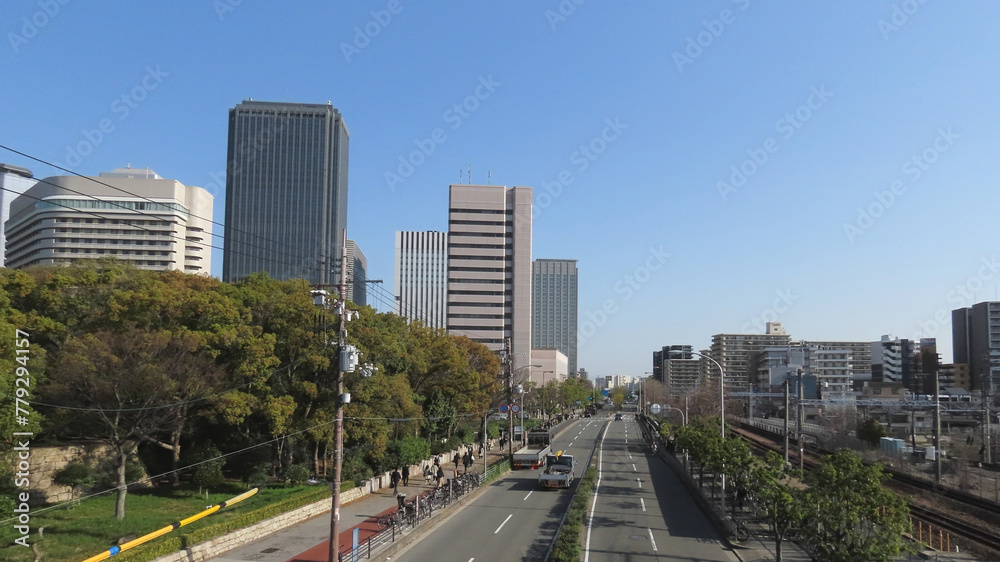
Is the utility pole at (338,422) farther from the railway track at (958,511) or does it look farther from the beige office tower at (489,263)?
the beige office tower at (489,263)

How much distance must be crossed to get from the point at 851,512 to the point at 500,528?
1547 centimetres

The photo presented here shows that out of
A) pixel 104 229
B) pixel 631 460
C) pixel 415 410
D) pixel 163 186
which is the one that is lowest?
pixel 631 460

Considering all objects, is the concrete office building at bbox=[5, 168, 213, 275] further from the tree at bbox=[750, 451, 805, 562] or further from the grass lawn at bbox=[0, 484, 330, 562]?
the tree at bbox=[750, 451, 805, 562]

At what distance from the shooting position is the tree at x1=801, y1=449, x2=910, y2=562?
15391mm

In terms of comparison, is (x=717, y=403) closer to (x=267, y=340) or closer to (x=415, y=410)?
(x=415, y=410)

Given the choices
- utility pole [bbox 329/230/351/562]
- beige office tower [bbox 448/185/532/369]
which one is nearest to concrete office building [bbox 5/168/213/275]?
beige office tower [bbox 448/185/532/369]

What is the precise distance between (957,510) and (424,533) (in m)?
28.4

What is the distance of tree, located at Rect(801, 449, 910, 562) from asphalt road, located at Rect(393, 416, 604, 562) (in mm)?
9467

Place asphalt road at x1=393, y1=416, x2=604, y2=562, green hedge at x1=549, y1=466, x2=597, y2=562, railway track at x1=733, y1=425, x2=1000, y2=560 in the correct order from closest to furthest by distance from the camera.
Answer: green hedge at x1=549, y1=466, x2=597, y2=562, asphalt road at x1=393, y1=416, x2=604, y2=562, railway track at x1=733, y1=425, x2=1000, y2=560

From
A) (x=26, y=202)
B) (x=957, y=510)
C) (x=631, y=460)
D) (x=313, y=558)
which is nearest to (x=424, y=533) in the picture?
(x=313, y=558)

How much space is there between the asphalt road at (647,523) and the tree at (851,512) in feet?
22.2

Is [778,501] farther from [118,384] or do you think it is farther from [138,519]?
[118,384]

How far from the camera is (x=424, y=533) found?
27.4m

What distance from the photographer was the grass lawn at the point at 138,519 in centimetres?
2041
